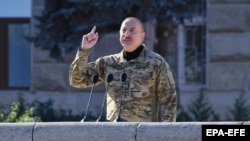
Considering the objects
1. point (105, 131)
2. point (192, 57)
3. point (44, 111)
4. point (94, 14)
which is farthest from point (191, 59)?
point (105, 131)

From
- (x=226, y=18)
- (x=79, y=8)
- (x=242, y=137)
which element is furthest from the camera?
(x=226, y=18)

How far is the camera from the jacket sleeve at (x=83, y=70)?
25.9 feet

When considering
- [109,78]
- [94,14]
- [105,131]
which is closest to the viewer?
[105,131]

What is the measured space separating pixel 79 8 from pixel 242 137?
594 centimetres

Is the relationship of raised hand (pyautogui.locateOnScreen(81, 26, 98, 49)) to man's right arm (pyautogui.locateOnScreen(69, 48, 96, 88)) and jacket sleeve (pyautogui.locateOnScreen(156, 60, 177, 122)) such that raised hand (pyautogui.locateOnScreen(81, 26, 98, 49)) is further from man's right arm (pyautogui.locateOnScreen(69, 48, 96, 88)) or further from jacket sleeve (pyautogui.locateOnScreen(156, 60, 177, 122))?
jacket sleeve (pyautogui.locateOnScreen(156, 60, 177, 122))

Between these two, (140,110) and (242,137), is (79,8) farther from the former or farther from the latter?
(242,137)

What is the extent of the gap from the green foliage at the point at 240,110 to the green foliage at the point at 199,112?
206mm

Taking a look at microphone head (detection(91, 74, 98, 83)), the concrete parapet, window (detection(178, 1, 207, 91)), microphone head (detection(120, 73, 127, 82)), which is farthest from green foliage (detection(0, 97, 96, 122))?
the concrete parapet

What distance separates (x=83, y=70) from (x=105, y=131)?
1.06 m

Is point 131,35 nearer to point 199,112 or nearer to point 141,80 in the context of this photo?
point 141,80

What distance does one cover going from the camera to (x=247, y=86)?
13539mm

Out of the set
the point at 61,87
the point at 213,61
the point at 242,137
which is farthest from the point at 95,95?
the point at 242,137

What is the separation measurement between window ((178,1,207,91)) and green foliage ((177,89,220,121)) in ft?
1.28

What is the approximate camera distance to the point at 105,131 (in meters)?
6.95
